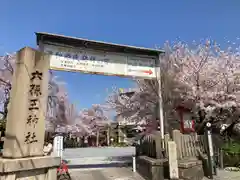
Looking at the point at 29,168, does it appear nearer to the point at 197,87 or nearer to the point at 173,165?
the point at 173,165

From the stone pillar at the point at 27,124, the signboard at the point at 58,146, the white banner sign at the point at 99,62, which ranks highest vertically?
the white banner sign at the point at 99,62

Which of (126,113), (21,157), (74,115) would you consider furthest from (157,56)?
(74,115)

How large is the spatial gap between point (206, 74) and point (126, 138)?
100.0 ft

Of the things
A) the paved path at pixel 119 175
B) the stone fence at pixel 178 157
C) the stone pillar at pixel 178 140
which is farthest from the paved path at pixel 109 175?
the stone pillar at pixel 178 140

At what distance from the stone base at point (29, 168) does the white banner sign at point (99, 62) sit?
186 inches

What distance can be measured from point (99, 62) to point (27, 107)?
504cm

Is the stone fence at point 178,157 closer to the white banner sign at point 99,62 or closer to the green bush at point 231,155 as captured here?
the green bush at point 231,155

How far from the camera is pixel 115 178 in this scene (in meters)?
8.60

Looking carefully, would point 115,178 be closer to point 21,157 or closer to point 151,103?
point 21,157

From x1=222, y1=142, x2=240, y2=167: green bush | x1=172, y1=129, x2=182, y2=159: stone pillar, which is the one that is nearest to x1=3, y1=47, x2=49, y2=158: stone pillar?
x1=172, y1=129, x2=182, y2=159: stone pillar

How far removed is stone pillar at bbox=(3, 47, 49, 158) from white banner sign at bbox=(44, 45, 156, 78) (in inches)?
135

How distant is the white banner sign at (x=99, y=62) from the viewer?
28.8 feet

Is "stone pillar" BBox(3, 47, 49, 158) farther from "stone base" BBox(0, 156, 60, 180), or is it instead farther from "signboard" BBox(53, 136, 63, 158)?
"signboard" BBox(53, 136, 63, 158)

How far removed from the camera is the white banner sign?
877cm
